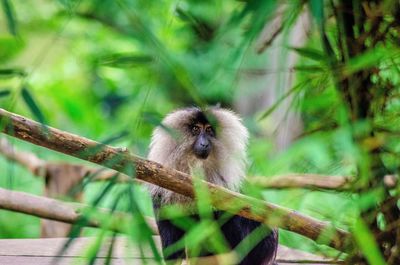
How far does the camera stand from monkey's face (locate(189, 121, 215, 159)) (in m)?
2.66

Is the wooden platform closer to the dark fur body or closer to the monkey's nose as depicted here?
the dark fur body

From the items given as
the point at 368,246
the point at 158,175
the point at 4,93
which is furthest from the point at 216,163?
the point at 368,246

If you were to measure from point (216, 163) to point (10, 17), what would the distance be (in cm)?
152

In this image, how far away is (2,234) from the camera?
4.07 metres

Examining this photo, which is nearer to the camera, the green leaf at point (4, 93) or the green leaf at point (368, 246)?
the green leaf at point (368, 246)

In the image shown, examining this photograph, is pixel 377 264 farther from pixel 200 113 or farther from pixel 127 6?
pixel 200 113

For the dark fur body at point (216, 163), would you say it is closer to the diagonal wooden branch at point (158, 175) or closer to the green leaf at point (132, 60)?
the diagonal wooden branch at point (158, 175)

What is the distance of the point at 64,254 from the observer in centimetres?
251

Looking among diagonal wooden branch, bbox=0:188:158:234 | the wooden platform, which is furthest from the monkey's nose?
diagonal wooden branch, bbox=0:188:158:234

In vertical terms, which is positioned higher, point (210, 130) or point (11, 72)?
point (11, 72)

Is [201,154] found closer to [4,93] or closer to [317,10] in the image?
[4,93]

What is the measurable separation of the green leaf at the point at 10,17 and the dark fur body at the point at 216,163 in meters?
1.33

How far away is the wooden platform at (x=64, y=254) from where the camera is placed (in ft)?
8.29

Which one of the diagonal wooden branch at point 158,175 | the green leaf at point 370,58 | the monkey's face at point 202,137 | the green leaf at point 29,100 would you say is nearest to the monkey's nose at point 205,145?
the monkey's face at point 202,137
